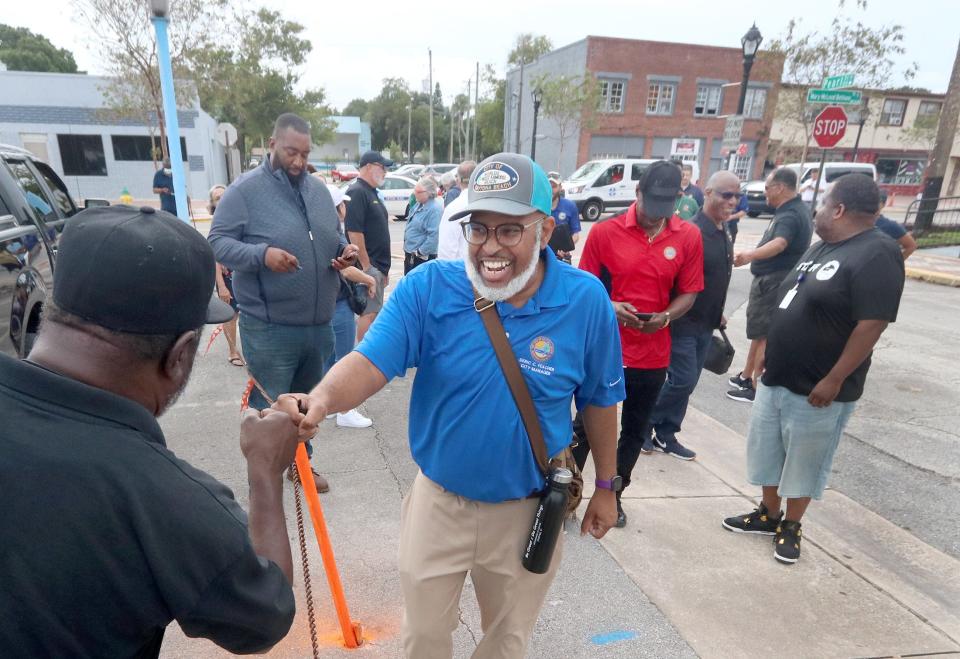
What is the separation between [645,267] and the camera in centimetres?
343

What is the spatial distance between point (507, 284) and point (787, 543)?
2.50m

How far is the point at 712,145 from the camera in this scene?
35.2 metres

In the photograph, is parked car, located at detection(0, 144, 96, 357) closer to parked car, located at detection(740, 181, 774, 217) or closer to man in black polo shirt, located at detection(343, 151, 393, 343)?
man in black polo shirt, located at detection(343, 151, 393, 343)

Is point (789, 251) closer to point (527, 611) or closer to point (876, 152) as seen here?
point (527, 611)

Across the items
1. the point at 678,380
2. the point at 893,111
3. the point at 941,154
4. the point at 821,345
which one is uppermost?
the point at 893,111

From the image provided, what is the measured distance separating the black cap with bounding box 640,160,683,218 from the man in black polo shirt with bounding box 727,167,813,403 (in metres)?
1.90

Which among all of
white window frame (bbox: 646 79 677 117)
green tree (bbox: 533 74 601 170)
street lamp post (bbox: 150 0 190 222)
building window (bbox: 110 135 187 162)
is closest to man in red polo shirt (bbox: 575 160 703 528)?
street lamp post (bbox: 150 0 190 222)

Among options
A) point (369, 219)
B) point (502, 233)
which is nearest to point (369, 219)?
point (369, 219)

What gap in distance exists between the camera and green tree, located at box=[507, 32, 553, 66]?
41406mm

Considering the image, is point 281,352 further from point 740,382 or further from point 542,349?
point 740,382

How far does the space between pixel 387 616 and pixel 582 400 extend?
1.39 metres

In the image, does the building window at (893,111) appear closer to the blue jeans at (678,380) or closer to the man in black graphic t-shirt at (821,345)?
the blue jeans at (678,380)

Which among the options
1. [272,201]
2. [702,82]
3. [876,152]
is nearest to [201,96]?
[272,201]

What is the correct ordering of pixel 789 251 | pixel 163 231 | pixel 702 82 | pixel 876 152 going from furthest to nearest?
1. pixel 876 152
2. pixel 702 82
3. pixel 789 251
4. pixel 163 231
